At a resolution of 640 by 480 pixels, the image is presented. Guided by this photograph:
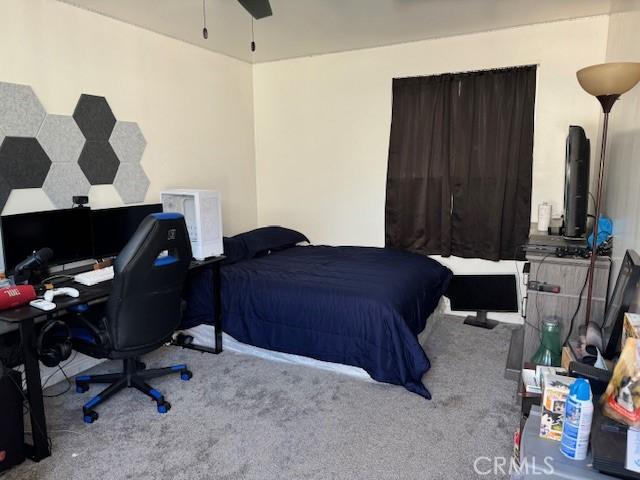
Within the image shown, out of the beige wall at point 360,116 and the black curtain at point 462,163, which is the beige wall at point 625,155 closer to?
the beige wall at point 360,116

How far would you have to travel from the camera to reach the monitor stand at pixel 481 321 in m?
3.71

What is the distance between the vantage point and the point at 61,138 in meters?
2.84

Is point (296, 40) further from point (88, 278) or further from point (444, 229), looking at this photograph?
point (88, 278)

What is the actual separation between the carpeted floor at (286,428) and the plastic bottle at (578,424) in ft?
2.63

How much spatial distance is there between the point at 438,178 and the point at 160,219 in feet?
8.34

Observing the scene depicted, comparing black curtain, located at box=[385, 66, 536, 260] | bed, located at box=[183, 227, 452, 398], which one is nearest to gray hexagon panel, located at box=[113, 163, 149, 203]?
bed, located at box=[183, 227, 452, 398]

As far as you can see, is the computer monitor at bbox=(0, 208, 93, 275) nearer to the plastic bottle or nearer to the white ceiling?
the white ceiling

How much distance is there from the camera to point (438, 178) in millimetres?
3920

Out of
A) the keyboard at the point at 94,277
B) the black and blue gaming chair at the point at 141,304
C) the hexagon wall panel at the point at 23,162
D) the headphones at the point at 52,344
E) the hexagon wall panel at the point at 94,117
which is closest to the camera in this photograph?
the headphones at the point at 52,344

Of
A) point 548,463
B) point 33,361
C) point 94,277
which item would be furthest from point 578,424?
point 94,277

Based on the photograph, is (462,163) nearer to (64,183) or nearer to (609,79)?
(609,79)

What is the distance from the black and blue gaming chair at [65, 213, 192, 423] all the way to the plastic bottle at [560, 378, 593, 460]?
186 centimetres

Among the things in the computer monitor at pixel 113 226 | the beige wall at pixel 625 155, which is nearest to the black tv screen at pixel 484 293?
the beige wall at pixel 625 155

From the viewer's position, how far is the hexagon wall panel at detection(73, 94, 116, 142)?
9.68 feet
